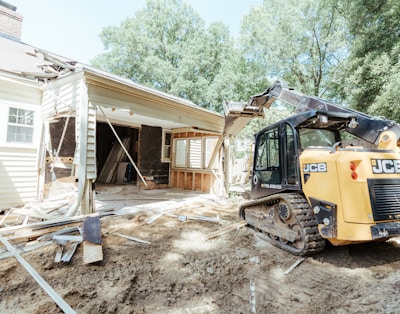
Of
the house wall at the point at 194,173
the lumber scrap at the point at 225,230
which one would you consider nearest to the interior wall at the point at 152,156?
the house wall at the point at 194,173

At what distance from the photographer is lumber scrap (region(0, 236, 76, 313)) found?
6.78 feet

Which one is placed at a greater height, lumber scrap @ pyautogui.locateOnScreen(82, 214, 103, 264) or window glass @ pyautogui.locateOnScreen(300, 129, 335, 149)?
window glass @ pyautogui.locateOnScreen(300, 129, 335, 149)

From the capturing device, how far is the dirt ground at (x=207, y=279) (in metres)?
2.19

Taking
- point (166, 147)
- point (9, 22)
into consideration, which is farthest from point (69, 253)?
point (9, 22)

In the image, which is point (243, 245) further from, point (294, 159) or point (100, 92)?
point (100, 92)

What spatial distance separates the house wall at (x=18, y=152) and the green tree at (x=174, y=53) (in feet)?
50.7

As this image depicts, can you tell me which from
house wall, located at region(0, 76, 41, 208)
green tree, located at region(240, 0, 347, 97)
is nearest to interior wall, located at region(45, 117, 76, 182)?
house wall, located at region(0, 76, 41, 208)

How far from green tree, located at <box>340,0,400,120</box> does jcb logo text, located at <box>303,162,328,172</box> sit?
749 cm

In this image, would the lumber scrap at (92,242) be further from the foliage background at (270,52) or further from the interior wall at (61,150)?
the foliage background at (270,52)

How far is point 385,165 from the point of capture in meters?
2.93

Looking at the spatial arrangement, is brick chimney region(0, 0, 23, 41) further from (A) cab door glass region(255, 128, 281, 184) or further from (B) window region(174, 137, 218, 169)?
(A) cab door glass region(255, 128, 281, 184)

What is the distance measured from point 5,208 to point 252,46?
19911 mm

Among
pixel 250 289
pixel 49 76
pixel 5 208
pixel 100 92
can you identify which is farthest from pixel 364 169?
pixel 5 208

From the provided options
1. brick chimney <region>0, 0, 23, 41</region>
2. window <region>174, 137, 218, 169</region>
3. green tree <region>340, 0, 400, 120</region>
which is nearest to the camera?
green tree <region>340, 0, 400, 120</region>
